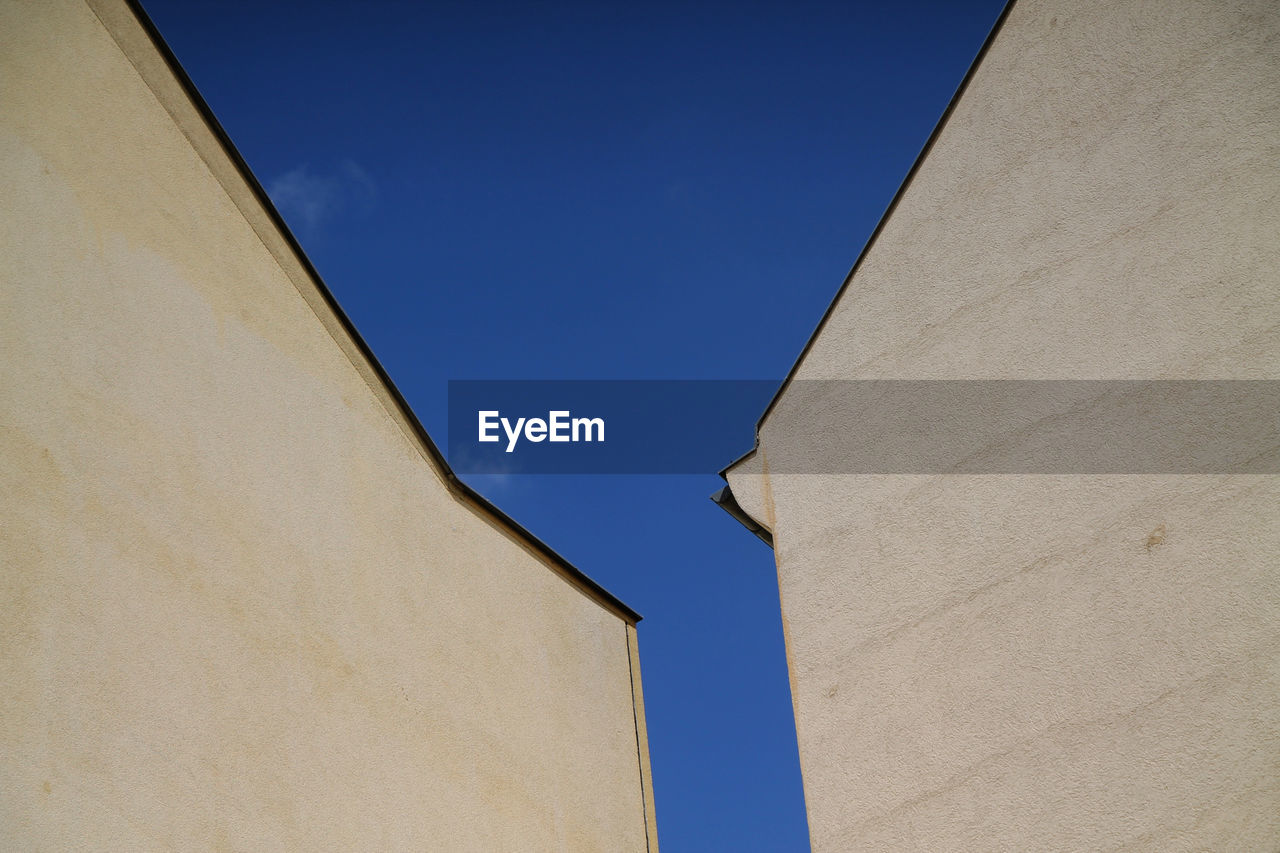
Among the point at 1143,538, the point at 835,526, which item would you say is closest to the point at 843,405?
the point at 835,526

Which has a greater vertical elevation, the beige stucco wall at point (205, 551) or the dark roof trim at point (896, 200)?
the dark roof trim at point (896, 200)

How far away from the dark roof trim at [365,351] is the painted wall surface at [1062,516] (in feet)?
6.54

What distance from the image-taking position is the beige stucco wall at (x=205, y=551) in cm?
627

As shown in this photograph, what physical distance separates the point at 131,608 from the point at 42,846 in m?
1.42

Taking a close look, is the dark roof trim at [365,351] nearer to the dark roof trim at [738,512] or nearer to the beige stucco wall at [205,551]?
the beige stucco wall at [205,551]

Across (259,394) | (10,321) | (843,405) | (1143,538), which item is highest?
(843,405)

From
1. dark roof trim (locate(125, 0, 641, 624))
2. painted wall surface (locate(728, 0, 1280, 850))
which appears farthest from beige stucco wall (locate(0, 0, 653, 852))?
painted wall surface (locate(728, 0, 1280, 850))

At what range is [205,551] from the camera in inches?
296

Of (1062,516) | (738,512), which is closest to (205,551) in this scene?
(738,512)

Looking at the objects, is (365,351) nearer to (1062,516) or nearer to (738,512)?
(738,512)

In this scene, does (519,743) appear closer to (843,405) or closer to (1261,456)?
(843,405)

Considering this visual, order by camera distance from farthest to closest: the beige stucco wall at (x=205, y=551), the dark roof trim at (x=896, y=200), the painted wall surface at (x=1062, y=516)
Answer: the dark roof trim at (x=896, y=200) → the painted wall surface at (x=1062, y=516) → the beige stucco wall at (x=205, y=551)

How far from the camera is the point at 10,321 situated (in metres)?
6.51

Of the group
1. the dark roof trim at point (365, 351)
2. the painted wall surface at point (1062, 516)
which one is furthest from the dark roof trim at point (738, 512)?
the dark roof trim at point (365, 351)
